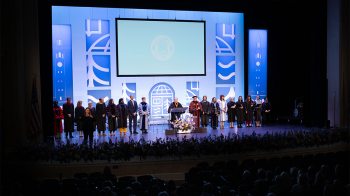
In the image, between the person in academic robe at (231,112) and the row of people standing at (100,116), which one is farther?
the person in academic robe at (231,112)

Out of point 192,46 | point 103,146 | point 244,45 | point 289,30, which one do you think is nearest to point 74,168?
point 103,146

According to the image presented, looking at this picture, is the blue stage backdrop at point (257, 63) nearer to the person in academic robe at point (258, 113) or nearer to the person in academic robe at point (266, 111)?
the person in academic robe at point (266, 111)

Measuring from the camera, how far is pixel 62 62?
68.8 feet

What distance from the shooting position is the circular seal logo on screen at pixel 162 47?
2223cm

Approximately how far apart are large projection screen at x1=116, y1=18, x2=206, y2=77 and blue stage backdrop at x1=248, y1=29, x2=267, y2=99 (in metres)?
2.92

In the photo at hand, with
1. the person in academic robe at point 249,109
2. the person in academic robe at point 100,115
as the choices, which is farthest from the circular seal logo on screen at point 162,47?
the person in academic robe at point 100,115

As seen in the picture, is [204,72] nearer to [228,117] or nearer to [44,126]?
[228,117]

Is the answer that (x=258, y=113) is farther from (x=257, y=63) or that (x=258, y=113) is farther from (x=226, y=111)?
(x=257, y=63)

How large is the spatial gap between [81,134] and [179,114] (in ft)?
15.2

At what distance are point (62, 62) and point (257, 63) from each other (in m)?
10.9

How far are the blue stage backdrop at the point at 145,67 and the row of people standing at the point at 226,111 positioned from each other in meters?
2.50

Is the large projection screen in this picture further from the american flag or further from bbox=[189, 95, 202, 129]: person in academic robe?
the american flag

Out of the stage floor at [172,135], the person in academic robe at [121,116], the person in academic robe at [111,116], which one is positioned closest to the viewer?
the stage floor at [172,135]

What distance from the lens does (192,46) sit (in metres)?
22.8
